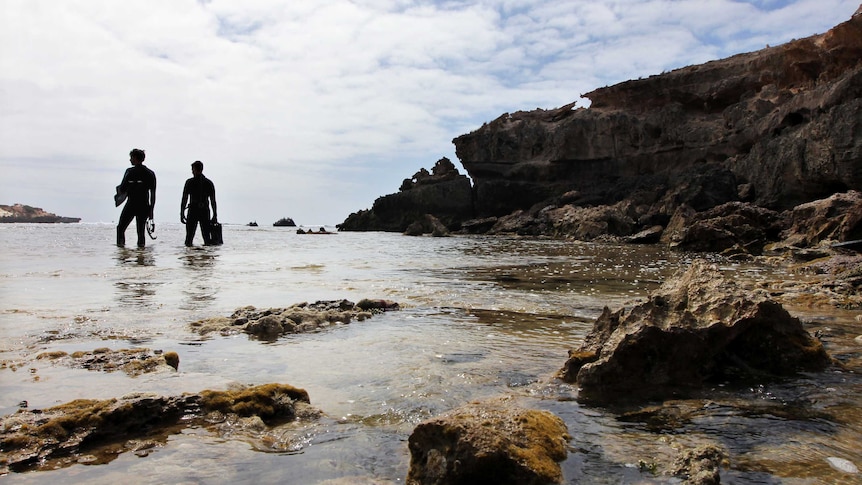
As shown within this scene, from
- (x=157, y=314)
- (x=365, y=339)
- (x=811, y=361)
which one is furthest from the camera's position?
(x=157, y=314)

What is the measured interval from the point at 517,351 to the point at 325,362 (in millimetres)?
1884

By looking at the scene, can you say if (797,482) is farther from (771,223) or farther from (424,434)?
(771,223)

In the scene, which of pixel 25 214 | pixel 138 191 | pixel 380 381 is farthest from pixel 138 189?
pixel 25 214

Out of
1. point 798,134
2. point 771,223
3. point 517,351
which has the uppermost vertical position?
point 798,134

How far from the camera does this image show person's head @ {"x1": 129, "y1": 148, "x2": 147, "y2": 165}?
595 inches

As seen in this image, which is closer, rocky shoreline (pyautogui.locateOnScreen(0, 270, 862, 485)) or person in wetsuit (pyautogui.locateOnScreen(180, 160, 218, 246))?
rocky shoreline (pyautogui.locateOnScreen(0, 270, 862, 485))

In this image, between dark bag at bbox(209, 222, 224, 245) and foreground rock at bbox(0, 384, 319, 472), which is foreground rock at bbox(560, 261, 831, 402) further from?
dark bag at bbox(209, 222, 224, 245)

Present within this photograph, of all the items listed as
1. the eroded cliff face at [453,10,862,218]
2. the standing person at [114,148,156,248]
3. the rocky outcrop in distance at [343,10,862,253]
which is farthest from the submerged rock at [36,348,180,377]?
the eroded cliff face at [453,10,862,218]

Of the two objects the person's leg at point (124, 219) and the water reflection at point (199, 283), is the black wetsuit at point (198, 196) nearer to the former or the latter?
the person's leg at point (124, 219)

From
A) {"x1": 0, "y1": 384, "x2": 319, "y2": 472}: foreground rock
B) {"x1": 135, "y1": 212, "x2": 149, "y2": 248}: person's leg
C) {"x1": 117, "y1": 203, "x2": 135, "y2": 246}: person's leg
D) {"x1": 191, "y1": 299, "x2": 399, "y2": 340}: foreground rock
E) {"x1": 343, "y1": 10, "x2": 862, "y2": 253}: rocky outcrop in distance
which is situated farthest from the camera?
{"x1": 343, "y1": 10, "x2": 862, "y2": 253}: rocky outcrop in distance

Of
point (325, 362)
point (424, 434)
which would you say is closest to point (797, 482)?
point (424, 434)

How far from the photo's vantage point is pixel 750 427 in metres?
3.26

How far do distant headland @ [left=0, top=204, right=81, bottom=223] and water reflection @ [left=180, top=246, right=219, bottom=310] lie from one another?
9789 cm

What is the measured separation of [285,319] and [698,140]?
4779 cm
